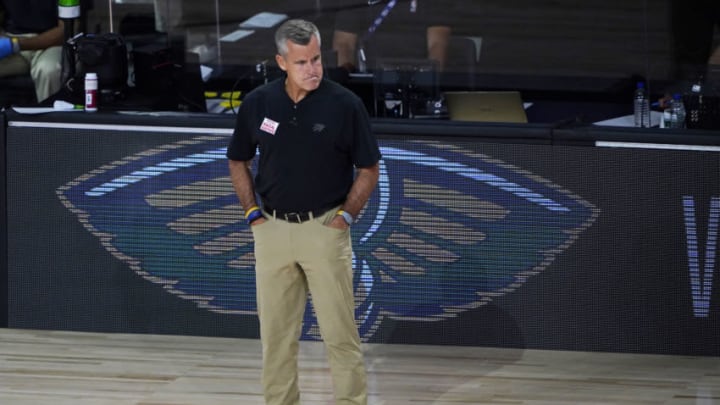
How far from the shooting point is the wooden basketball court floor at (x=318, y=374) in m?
6.89

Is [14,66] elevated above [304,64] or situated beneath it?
situated beneath

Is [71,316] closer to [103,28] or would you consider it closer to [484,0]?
[103,28]

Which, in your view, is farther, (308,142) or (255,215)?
(255,215)

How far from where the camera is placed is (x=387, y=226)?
7.60 meters

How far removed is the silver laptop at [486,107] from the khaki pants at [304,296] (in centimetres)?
285

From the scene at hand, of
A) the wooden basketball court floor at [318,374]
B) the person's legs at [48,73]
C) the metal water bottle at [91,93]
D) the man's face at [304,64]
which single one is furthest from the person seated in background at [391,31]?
the man's face at [304,64]

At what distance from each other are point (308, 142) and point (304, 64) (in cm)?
33

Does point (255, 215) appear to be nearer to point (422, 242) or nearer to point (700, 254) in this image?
point (422, 242)

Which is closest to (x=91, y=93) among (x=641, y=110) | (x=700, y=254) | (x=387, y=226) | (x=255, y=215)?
(x=387, y=226)

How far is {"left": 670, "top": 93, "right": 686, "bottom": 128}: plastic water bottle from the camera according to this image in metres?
9.08

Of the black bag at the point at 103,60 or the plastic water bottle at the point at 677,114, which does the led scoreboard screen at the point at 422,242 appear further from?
the plastic water bottle at the point at 677,114

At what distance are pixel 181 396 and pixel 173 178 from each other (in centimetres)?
133

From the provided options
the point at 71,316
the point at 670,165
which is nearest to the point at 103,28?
the point at 71,316

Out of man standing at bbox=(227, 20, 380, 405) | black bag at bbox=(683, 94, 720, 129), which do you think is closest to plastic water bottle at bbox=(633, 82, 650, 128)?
black bag at bbox=(683, 94, 720, 129)
